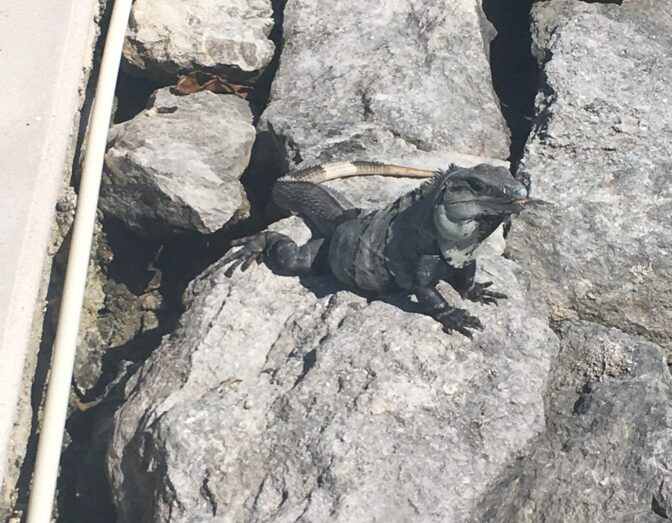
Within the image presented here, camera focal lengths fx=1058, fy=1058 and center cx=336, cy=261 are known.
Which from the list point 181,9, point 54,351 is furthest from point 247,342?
point 181,9

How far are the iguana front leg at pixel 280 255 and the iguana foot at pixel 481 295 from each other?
713mm

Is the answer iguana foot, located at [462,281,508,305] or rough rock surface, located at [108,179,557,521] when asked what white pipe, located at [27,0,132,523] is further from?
iguana foot, located at [462,281,508,305]

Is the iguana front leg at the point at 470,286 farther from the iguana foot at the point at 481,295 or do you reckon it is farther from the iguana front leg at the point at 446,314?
the iguana front leg at the point at 446,314

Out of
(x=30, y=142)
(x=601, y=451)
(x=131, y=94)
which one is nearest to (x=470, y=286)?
(x=601, y=451)

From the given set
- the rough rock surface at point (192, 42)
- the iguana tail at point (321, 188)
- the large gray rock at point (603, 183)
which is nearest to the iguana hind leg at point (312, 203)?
the iguana tail at point (321, 188)

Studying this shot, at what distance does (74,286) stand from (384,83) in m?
2.05

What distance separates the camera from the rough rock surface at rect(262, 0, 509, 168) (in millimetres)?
5559

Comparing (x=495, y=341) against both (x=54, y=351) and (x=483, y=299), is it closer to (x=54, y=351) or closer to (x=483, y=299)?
(x=483, y=299)

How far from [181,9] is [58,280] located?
6.13ft

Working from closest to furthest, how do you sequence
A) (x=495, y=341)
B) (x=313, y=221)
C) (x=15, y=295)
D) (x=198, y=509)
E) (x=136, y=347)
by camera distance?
(x=198, y=509), (x=495, y=341), (x=15, y=295), (x=313, y=221), (x=136, y=347)

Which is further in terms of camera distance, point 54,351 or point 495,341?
point 54,351

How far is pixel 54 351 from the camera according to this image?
15.7 ft

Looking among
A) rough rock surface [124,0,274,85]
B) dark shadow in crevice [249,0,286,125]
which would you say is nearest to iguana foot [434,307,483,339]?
dark shadow in crevice [249,0,286,125]

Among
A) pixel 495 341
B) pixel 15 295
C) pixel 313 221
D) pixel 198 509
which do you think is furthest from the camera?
pixel 313 221
